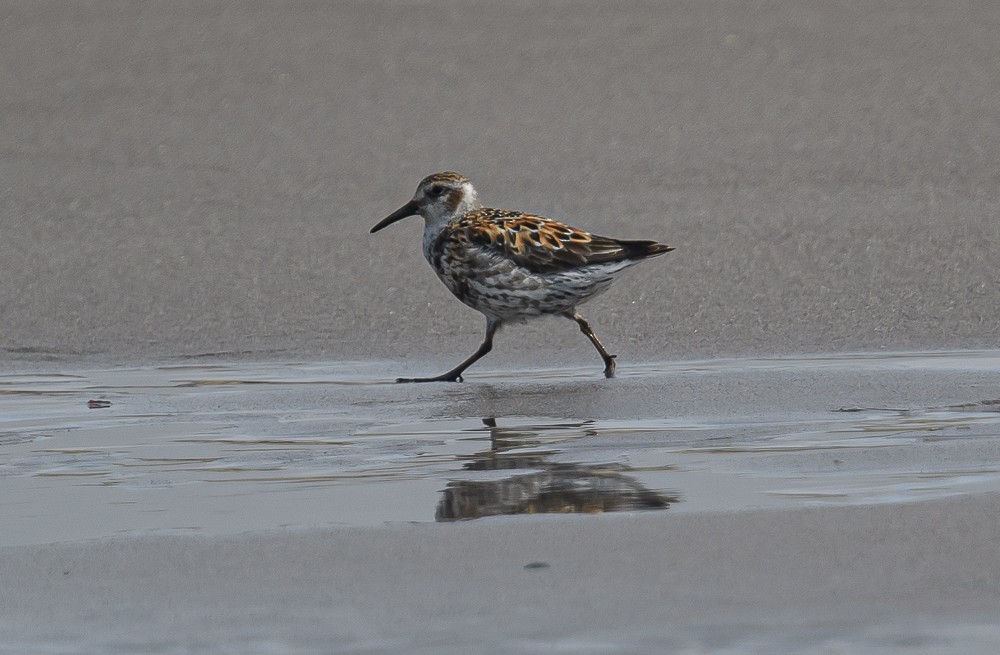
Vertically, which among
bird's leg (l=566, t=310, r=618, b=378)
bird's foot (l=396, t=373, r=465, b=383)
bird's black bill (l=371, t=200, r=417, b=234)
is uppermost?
bird's black bill (l=371, t=200, r=417, b=234)

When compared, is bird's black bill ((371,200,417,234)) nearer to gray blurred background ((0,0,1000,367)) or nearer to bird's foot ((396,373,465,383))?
gray blurred background ((0,0,1000,367))

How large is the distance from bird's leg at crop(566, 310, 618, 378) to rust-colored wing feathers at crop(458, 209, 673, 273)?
9.1 inches

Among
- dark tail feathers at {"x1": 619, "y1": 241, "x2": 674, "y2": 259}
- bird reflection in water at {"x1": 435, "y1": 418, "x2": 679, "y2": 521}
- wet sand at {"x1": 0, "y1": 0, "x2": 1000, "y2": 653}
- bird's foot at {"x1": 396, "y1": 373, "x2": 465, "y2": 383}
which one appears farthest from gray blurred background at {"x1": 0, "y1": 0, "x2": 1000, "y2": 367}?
bird reflection in water at {"x1": 435, "y1": 418, "x2": 679, "y2": 521}

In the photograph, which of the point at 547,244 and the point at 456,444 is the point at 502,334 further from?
the point at 456,444

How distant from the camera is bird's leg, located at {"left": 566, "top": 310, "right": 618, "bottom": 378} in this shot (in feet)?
22.2

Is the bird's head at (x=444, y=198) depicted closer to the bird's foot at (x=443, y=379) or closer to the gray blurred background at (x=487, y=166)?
the gray blurred background at (x=487, y=166)

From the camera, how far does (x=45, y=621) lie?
3.36m

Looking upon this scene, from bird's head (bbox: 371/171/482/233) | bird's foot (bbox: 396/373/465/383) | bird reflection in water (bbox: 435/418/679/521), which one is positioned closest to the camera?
bird reflection in water (bbox: 435/418/679/521)

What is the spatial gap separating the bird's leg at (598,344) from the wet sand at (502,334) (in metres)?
0.08

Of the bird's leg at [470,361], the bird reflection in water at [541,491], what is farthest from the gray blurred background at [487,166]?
the bird reflection in water at [541,491]

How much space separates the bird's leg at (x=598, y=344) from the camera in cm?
677

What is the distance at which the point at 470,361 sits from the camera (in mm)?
6930

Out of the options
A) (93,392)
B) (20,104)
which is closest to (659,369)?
(93,392)

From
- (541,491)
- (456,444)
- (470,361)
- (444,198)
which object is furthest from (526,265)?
(541,491)
